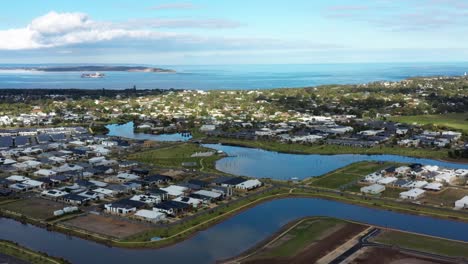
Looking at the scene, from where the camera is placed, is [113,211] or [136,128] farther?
[136,128]

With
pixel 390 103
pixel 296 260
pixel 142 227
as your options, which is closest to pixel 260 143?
pixel 142 227

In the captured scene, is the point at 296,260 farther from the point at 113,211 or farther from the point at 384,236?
the point at 113,211

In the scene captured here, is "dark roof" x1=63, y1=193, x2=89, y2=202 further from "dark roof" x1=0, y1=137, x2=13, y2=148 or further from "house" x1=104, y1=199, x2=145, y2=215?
"dark roof" x1=0, y1=137, x2=13, y2=148

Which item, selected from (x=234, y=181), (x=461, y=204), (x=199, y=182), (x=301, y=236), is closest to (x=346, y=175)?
(x=234, y=181)

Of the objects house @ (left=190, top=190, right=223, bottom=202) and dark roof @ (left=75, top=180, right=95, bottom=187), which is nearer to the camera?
house @ (left=190, top=190, right=223, bottom=202)

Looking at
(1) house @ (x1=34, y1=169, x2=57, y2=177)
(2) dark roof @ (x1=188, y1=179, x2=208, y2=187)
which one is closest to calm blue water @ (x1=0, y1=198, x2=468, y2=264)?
(2) dark roof @ (x1=188, y1=179, x2=208, y2=187)

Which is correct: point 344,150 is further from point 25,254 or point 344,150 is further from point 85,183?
point 25,254
